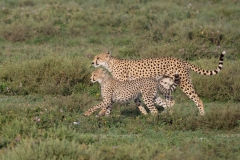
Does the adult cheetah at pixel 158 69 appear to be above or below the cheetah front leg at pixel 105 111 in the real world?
above

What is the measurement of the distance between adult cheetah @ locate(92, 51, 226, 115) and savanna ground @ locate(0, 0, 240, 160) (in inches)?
16.2

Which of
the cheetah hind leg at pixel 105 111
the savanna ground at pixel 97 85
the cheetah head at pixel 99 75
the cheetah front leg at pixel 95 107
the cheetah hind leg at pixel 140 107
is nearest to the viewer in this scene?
the savanna ground at pixel 97 85

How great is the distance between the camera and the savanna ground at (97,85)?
26.6 feet

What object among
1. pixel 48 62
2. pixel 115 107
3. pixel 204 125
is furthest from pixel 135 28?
pixel 204 125

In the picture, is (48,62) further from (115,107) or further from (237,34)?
(237,34)

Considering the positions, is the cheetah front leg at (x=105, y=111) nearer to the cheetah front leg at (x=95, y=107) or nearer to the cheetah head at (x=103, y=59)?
the cheetah front leg at (x=95, y=107)

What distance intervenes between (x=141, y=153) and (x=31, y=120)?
94.8 inches

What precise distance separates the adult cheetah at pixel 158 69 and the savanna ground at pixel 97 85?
412mm

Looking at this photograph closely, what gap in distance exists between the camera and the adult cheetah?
445 inches

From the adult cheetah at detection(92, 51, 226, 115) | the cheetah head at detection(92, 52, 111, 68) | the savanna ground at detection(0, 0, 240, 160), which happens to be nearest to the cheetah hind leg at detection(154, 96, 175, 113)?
the savanna ground at detection(0, 0, 240, 160)

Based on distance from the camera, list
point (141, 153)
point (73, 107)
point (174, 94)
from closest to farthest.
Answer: point (141, 153)
point (73, 107)
point (174, 94)

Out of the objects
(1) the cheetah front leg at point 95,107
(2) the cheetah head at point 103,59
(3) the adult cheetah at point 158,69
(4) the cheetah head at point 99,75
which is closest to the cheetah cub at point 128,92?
(1) the cheetah front leg at point 95,107

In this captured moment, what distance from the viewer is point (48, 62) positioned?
43.8 ft

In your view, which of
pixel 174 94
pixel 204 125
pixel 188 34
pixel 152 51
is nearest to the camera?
pixel 204 125
